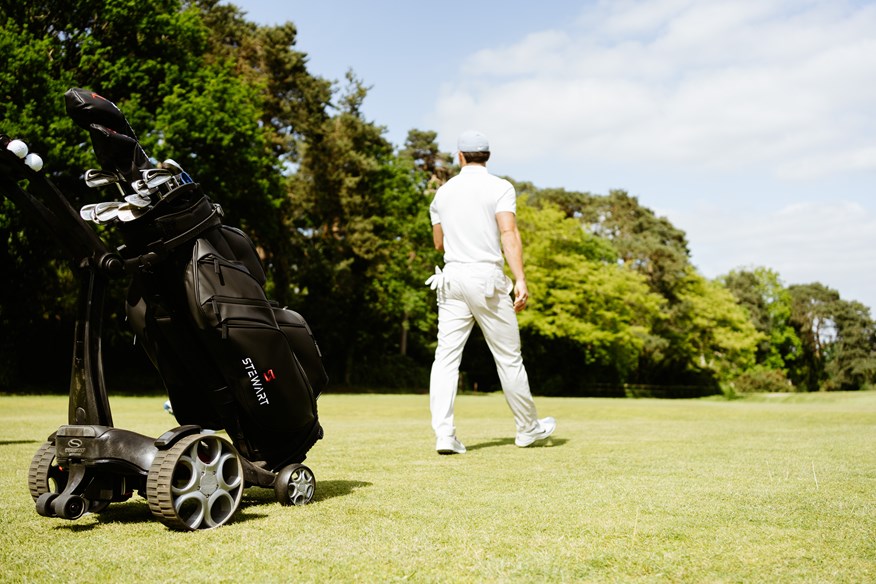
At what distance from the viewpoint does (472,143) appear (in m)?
8.07

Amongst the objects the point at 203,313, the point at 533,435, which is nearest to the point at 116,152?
the point at 203,313

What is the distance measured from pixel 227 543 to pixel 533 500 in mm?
1772

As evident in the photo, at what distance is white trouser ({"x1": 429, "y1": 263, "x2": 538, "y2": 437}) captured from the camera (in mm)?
7645

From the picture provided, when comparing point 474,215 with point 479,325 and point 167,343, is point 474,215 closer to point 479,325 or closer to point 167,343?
point 479,325

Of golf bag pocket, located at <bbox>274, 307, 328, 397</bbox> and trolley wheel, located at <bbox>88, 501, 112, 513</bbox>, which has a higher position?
golf bag pocket, located at <bbox>274, 307, 328, 397</bbox>

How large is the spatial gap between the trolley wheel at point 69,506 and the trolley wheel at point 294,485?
984 millimetres

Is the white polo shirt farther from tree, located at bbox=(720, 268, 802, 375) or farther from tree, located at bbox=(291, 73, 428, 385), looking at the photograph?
tree, located at bbox=(720, 268, 802, 375)

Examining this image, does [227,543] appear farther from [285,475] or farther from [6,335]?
[6,335]

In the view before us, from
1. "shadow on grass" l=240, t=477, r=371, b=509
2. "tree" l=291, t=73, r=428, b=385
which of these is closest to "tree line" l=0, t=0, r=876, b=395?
"tree" l=291, t=73, r=428, b=385

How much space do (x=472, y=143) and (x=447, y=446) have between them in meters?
2.85

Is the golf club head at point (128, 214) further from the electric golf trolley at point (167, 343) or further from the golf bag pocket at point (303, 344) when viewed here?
the golf bag pocket at point (303, 344)

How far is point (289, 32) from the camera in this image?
43125 mm

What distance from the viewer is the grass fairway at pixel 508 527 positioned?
3.12 meters

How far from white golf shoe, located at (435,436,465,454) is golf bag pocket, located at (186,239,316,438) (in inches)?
109
